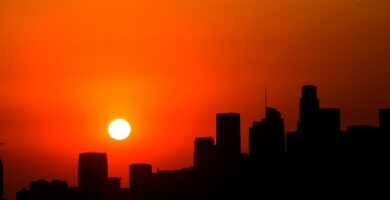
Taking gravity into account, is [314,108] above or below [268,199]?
above

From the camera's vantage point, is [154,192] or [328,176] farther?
[154,192]

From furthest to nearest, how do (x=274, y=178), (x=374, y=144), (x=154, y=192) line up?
1. (x=154, y=192)
2. (x=274, y=178)
3. (x=374, y=144)

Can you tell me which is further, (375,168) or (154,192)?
(154,192)

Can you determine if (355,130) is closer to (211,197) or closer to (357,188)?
(357,188)

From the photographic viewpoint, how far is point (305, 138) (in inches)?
6201

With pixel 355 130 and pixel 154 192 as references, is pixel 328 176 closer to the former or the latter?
pixel 355 130

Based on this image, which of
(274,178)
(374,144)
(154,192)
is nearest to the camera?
(374,144)

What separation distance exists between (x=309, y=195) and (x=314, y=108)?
373 inches

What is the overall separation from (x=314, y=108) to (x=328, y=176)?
7534 mm

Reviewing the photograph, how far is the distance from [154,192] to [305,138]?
2530cm

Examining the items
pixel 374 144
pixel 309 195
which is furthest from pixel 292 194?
pixel 374 144

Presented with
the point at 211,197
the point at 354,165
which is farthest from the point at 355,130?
the point at 211,197

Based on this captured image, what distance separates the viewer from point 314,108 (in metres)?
156

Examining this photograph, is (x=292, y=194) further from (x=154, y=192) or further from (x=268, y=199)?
(x=154, y=192)
